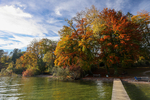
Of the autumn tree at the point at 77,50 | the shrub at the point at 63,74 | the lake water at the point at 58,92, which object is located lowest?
the lake water at the point at 58,92

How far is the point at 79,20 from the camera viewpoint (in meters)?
26.5

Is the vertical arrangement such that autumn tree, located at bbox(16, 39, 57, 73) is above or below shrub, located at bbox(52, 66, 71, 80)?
→ above

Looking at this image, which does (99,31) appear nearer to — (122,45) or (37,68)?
(122,45)

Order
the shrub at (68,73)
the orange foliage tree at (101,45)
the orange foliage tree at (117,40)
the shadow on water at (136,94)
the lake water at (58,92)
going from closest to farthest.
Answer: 1. the shadow on water at (136,94)
2. the lake water at (58,92)
3. the shrub at (68,73)
4. the orange foliage tree at (117,40)
5. the orange foliage tree at (101,45)

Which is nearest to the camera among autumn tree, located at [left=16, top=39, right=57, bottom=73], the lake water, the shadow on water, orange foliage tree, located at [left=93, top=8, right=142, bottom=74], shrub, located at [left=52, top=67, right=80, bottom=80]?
the shadow on water

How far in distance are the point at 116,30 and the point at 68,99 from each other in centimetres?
1702

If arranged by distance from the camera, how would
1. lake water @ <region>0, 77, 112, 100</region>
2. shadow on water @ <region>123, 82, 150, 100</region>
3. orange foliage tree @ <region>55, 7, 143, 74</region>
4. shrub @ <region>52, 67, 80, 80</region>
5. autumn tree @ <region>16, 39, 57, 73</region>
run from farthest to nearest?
autumn tree @ <region>16, 39, 57, 73</region>, orange foliage tree @ <region>55, 7, 143, 74</region>, shrub @ <region>52, 67, 80, 80</region>, lake water @ <region>0, 77, 112, 100</region>, shadow on water @ <region>123, 82, 150, 100</region>

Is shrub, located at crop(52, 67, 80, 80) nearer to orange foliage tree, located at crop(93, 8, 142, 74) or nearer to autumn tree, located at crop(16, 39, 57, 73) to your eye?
orange foliage tree, located at crop(93, 8, 142, 74)

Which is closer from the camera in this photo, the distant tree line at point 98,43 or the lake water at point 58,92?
the lake water at point 58,92

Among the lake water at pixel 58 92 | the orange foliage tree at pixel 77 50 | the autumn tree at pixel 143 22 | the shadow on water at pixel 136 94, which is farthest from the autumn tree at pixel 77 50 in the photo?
the autumn tree at pixel 143 22

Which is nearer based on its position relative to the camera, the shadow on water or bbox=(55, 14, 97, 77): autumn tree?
the shadow on water

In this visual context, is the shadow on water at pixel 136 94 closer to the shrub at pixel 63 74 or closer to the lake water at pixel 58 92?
the lake water at pixel 58 92

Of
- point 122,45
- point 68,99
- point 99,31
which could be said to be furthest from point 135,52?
point 68,99

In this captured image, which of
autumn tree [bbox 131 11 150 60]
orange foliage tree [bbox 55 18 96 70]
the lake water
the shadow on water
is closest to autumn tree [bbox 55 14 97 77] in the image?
orange foliage tree [bbox 55 18 96 70]
